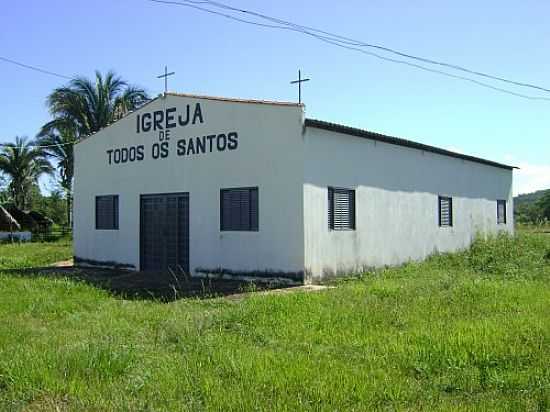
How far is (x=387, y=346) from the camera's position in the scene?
695 cm

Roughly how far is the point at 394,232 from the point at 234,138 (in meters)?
5.16

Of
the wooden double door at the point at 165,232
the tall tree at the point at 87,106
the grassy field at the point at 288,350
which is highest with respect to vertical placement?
the tall tree at the point at 87,106

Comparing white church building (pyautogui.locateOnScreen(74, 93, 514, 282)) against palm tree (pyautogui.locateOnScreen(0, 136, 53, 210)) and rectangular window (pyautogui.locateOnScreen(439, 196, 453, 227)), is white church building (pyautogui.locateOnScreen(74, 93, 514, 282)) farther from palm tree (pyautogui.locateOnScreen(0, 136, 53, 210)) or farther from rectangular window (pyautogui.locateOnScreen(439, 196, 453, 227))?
palm tree (pyautogui.locateOnScreen(0, 136, 53, 210))

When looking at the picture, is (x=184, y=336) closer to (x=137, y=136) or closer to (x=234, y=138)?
(x=234, y=138)

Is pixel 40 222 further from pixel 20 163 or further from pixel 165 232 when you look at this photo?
pixel 165 232

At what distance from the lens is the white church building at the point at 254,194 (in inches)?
539

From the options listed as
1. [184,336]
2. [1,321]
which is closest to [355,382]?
[184,336]

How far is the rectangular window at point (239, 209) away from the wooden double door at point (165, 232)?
4.65 feet

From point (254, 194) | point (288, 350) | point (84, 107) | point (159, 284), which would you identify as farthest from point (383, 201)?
point (84, 107)

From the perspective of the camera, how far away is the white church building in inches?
539

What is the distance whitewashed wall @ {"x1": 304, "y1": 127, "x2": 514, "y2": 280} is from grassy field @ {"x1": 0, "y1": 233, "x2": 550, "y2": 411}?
2545mm

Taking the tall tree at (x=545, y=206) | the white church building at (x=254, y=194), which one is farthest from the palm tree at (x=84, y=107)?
the tall tree at (x=545, y=206)

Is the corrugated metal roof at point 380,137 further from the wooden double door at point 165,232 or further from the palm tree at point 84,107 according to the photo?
the palm tree at point 84,107

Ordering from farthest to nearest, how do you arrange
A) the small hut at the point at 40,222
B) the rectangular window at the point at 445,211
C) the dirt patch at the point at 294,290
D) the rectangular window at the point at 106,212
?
the small hut at the point at 40,222, the rectangular window at the point at 445,211, the rectangular window at the point at 106,212, the dirt patch at the point at 294,290
